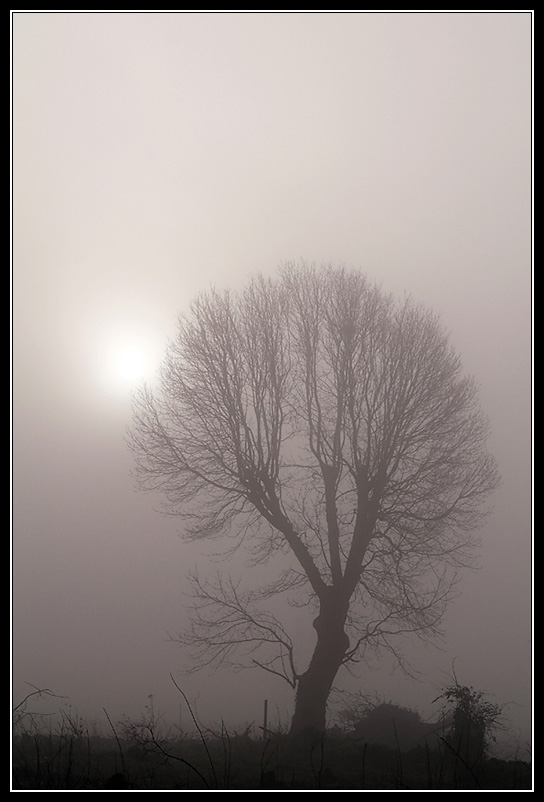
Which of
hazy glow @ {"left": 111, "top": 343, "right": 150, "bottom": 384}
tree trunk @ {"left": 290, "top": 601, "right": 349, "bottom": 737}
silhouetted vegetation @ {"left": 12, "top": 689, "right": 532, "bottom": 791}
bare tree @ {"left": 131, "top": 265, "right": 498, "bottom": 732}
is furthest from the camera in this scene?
hazy glow @ {"left": 111, "top": 343, "right": 150, "bottom": 384}

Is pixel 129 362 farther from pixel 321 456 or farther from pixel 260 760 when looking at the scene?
pixel 260 760

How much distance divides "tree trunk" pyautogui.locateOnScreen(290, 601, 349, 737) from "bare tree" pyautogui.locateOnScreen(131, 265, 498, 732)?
3 centimetres

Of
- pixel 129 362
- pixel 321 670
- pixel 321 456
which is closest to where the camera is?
pixel 321 670

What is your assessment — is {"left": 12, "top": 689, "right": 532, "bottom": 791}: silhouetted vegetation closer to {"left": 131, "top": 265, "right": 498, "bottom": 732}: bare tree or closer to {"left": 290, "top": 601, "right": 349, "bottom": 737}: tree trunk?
{"left": 290, "top": 601, "right": 349, "bottom": 737}: tree trunk

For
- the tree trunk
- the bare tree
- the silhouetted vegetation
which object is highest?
the bare tree

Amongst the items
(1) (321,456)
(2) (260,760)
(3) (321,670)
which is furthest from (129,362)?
(2) (260,760)

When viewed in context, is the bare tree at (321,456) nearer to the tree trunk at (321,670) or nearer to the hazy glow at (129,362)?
the tree trunk at (321,670)

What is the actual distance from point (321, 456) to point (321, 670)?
2754 millimetres

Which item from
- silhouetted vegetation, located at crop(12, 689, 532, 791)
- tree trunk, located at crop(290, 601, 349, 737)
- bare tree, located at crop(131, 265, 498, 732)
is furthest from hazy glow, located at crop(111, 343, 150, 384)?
silhouetted vegetation, located at crop(12, 689, 532, 791)

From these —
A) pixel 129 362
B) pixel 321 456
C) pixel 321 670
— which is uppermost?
pixel 129 362

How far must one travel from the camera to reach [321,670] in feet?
25.7

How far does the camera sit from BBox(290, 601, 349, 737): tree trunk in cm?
761

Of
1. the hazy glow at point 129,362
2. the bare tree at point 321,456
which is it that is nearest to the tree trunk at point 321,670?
the bare tree at point 321,456

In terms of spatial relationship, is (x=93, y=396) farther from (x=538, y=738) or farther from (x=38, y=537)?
(x=538, y=738)
